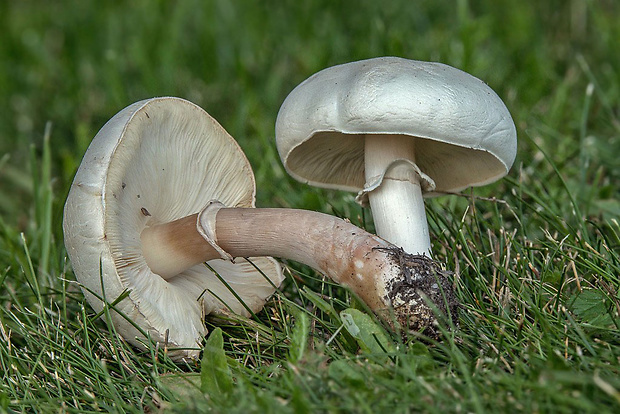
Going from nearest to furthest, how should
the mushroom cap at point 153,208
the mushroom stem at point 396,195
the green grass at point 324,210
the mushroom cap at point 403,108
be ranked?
the green grass at point 324,210 < the mushroom cap at point 403,108 < the mushroom cap at point 153,208 < the mushroom stem at point 396,195

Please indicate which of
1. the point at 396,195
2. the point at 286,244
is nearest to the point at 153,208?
the point at 286,244

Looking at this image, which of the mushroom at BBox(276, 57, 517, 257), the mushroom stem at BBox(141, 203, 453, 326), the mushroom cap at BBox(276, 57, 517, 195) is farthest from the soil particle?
the mushroom cap at BBox(276, 57, 517, 195)

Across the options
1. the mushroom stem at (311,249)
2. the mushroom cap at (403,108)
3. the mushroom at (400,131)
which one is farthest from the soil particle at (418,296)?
the mushroom cap at (403,108)

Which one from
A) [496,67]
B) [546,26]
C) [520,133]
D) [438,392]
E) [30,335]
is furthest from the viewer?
[546,26]

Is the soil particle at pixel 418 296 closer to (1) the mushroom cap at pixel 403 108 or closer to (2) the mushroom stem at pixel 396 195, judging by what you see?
(2) the mushroom stem at pixel 396 195

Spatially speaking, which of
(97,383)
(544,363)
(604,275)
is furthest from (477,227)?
(97,383)

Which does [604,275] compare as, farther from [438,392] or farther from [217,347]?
[217,347]
